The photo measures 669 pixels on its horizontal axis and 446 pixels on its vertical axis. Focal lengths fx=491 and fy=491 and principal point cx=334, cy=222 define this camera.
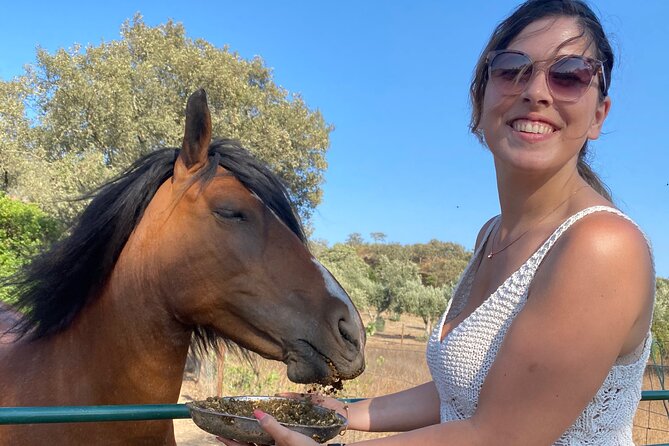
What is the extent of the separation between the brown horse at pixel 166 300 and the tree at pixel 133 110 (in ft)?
34.9

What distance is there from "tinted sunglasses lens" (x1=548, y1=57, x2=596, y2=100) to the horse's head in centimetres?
116

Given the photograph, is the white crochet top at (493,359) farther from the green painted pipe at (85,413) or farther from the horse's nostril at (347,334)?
the green painted pipe at (85,413)

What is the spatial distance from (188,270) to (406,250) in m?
70.8

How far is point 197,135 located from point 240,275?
0.65m

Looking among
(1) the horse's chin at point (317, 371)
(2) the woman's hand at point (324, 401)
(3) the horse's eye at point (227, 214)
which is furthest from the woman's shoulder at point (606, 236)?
(3) the horse's eye at point (227, 214)

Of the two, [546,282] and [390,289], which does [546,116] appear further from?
[390,289]

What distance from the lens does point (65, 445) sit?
1.88 meters

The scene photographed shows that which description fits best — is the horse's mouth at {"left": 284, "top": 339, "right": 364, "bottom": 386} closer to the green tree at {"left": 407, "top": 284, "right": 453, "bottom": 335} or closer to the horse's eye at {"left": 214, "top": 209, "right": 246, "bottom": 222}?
the horse's eye at {"left": 214, "top": 209, "right": 246, "bottom": 222}

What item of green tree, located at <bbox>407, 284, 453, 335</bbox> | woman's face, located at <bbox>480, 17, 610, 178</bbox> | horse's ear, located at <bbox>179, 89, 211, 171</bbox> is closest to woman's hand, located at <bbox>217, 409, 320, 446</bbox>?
woman's face, located at <bbox>480, 17, 610, 178</bbox>

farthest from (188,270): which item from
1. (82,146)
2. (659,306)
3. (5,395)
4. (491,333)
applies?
(659,306)

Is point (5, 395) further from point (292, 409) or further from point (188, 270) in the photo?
point (292, 409)

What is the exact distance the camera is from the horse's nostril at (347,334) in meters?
1.97

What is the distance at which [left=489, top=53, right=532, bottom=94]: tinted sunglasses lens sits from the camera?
48.8 inches

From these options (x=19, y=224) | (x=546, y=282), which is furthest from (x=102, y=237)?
(x=19, y=224)
